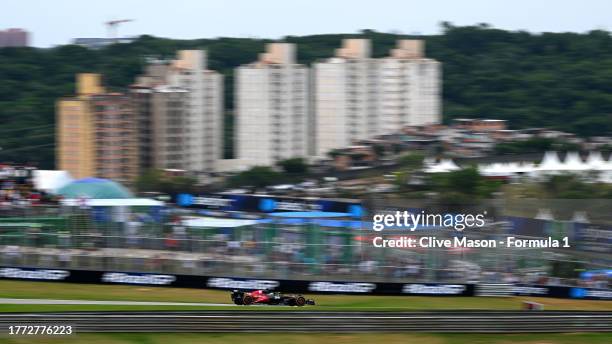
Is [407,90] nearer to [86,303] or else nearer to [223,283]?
[223,283]

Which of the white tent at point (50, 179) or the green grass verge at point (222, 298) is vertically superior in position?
the white tent at point (50, 179)

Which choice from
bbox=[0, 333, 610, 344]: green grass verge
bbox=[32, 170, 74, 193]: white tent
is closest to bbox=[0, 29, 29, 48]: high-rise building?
bbox=[32, 170, 74, 193]: white tent

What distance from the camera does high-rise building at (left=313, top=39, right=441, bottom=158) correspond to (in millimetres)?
85688

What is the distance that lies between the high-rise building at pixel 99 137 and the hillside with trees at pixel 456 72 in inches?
196

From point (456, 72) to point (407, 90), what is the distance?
23943mm

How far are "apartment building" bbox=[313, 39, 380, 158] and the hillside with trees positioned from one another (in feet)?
28.1

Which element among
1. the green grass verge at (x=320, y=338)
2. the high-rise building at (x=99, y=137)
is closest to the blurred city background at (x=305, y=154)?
the high-rise building at (x=99, y=137)

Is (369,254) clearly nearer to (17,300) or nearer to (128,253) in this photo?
(128,253)

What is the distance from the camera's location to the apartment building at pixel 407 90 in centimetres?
8812

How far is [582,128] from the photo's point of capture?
307 feet

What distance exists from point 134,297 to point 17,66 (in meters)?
78.8

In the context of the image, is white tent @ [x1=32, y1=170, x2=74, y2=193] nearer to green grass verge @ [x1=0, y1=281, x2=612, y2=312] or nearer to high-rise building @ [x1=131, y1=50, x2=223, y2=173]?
high-rise building @ [x1=131, y1=50, x2=223, y2=173]

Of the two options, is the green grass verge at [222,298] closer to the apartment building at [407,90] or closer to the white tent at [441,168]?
the white tent at [441,168]

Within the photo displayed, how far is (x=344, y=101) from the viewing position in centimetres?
8638
